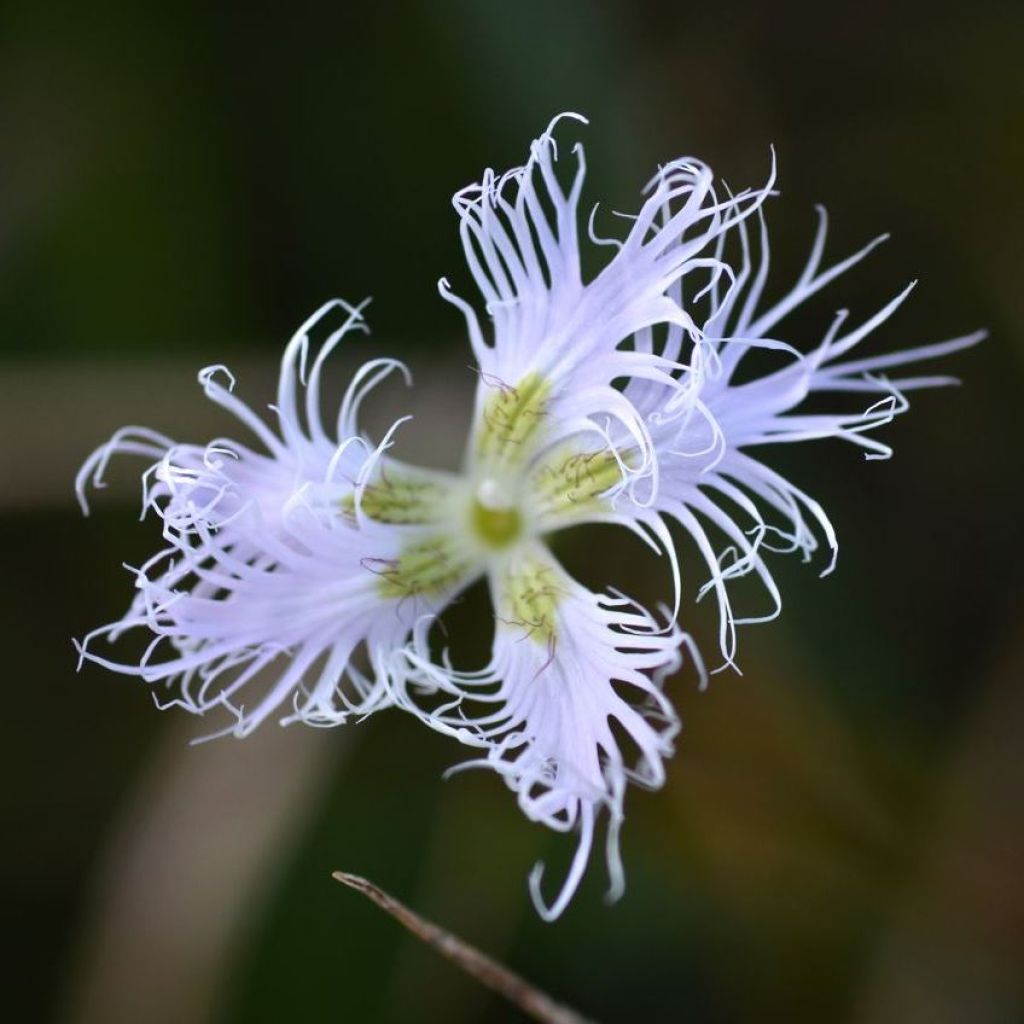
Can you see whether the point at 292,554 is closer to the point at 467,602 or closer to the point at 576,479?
the point at 576,479

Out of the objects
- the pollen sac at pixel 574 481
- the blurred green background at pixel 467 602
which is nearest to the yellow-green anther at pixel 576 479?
the pollen sac at pixel 574 481

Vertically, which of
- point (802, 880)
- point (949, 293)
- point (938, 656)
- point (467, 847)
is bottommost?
point (467, 847)

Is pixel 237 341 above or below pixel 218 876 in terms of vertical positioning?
above

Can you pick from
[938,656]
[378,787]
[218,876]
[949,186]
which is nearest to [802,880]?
[938,656]

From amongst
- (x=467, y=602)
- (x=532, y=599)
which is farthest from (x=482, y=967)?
(x=467, y=602)

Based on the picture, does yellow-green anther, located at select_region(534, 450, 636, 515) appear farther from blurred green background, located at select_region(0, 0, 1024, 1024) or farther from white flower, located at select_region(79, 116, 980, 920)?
blurred green background, located at select_region(0, 0, 1024, 1024)

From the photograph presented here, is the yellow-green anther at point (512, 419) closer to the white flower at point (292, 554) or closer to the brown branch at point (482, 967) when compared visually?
the white flower at point (292, 554)

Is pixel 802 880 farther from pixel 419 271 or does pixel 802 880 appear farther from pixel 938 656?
pixel 419 271
